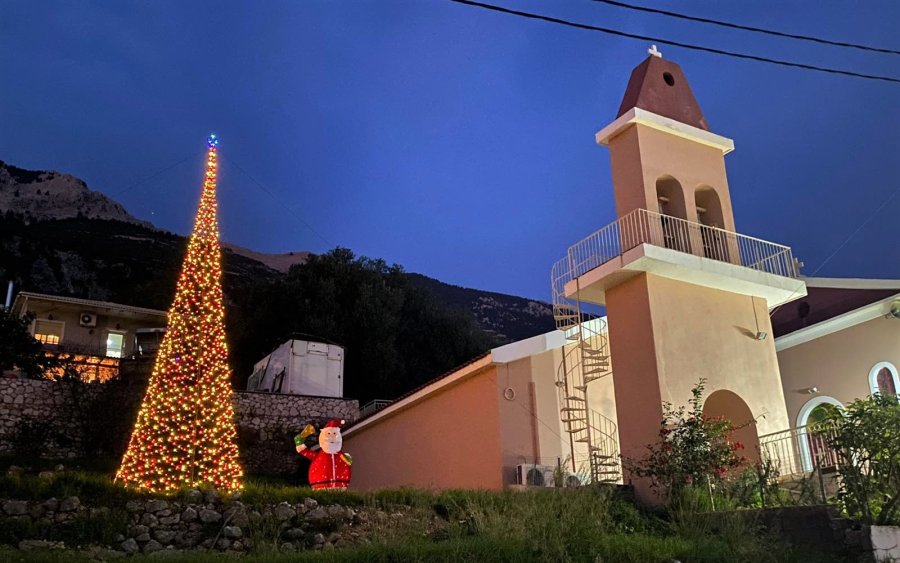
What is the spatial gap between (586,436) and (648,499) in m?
2.79

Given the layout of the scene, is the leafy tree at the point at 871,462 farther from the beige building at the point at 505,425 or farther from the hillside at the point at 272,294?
the hillside at the point at 272,294

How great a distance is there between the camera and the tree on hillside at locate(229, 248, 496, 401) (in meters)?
32.0

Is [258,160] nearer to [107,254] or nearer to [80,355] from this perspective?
[107,254]

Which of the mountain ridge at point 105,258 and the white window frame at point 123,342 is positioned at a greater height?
the mountain ridge at point 105,258

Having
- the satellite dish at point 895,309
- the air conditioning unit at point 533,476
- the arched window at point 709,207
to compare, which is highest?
the arched window at point 709,207

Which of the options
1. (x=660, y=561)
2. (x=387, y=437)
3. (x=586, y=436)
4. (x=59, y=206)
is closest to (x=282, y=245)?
(x=59, y=206)

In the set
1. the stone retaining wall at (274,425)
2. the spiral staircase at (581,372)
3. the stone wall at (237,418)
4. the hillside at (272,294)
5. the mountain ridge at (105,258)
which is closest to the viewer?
the spiral staircase at (581,372)

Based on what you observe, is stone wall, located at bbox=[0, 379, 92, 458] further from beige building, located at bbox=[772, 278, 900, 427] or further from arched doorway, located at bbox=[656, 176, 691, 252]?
beige building, located at bbox=[772, 278, 900, 427]

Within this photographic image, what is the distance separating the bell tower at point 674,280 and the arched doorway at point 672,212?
0.09 ft

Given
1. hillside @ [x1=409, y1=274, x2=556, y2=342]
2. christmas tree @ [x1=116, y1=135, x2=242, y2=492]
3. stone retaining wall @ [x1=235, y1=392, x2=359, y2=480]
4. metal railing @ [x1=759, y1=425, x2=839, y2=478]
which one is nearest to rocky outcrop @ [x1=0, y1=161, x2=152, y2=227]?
hillside @ [x1=409, y1=274, x2=556, y2=342]

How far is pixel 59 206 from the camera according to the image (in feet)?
181

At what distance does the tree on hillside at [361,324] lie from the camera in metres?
32.0

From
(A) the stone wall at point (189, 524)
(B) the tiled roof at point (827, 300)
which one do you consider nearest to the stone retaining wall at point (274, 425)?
(A) the stone wall at point (189, 524)

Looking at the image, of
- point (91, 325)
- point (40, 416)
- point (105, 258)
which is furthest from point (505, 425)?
point (105, 258)
